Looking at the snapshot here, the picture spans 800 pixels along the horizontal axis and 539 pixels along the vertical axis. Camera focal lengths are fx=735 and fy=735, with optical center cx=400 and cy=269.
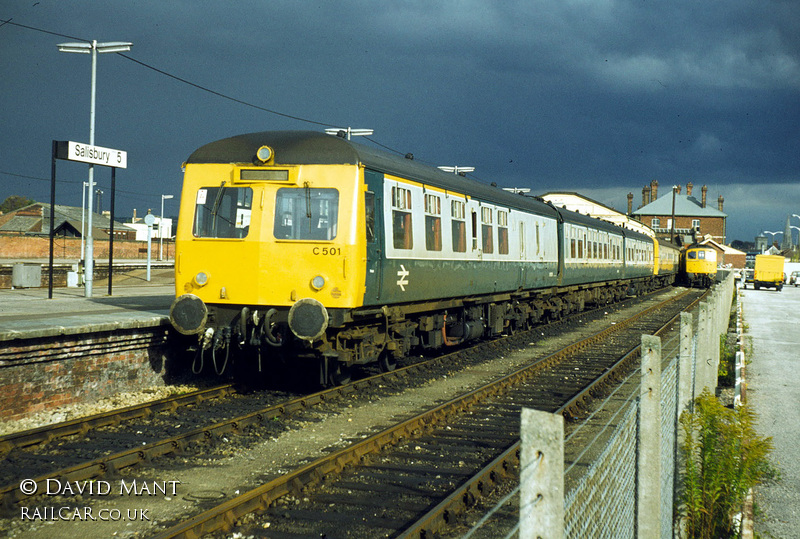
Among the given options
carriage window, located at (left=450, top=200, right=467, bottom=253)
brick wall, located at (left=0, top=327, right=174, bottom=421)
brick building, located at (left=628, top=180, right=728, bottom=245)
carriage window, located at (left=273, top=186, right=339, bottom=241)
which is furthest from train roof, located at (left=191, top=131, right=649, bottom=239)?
brick building, located at (left=628, top=180, right=728, bottom=245)

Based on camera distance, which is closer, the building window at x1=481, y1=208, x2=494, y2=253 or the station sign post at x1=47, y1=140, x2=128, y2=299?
the building window at x1=481, y1=208, x2=494, y2=253

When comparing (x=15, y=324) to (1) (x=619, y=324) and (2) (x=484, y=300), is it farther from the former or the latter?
(1) (x=619, y=324)

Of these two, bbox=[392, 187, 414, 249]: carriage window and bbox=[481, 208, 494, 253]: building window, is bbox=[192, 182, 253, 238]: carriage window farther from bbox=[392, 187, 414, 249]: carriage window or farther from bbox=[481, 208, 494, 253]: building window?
bbox=[481, 208, 494, 253]: building window

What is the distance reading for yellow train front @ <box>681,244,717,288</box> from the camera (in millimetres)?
48250

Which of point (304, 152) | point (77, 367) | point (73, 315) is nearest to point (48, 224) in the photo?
point (73, 315)

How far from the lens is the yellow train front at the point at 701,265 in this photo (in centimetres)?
4825

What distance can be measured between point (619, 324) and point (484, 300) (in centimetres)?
761

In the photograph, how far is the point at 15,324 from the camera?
9.42 m

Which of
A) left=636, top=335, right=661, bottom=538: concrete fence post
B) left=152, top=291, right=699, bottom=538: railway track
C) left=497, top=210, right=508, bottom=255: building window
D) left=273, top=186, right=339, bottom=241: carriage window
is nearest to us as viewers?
left=636, top=335, right=661, bottom=538: concrete fence post

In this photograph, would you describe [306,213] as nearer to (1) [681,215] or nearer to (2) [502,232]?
(2) [502,232]

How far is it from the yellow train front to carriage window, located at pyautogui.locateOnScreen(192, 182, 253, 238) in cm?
4409

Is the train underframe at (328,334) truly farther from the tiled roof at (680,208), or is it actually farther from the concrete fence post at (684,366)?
the tiled roof at (680,208)

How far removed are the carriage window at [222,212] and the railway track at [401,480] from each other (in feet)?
11.3

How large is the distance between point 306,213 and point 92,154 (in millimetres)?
9061
